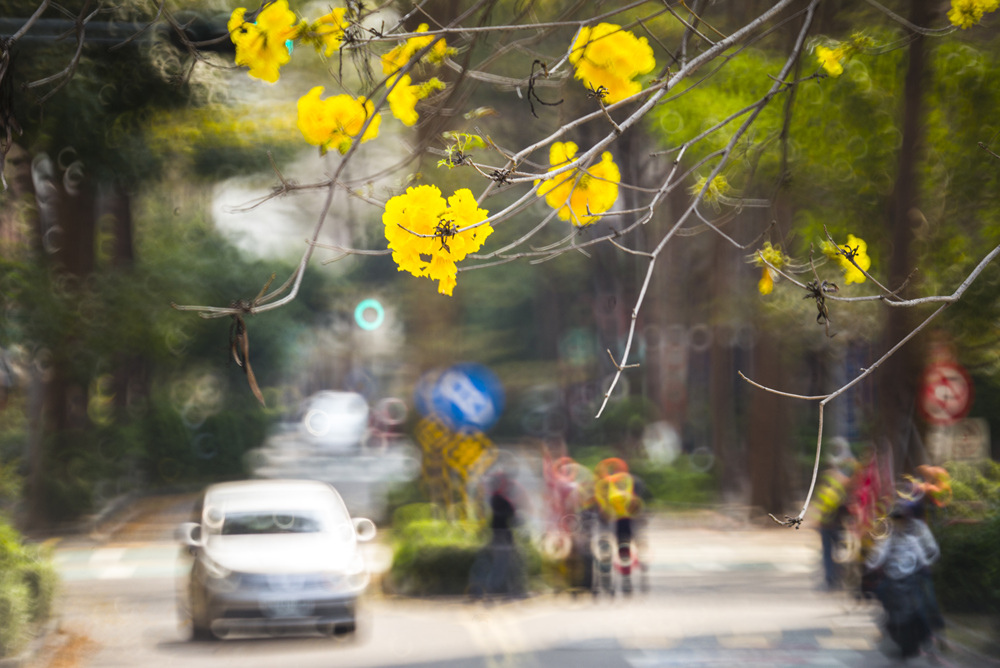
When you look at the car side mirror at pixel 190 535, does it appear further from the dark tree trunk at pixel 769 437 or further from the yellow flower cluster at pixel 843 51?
the dark tree trunk at pixel 769 437

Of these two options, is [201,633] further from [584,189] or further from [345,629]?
[584,189]

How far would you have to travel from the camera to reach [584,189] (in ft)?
8.56

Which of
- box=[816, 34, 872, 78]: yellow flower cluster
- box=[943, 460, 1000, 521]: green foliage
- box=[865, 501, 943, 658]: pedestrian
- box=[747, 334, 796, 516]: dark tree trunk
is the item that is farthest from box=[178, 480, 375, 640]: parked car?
box=[747, 334, 796, 516]: dark tree trunk

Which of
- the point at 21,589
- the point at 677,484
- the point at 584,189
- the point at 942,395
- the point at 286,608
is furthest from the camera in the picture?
the point at 677,484

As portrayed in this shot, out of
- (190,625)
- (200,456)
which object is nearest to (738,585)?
(190,625)

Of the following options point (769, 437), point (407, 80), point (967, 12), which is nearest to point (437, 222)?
point (407, 80)

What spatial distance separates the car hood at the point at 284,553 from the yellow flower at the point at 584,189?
6.65 m

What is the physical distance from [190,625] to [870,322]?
39.2 feet

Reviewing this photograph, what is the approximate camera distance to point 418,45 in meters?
2.84

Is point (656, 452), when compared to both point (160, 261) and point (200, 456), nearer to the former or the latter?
point (200, 456)

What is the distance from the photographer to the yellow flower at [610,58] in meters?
2.50

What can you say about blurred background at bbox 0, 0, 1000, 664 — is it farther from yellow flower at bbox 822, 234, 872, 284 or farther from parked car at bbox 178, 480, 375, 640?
parked car at bbox 178, 480, 375, 640

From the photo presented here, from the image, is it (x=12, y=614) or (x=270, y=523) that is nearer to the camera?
(x=12, y=614)

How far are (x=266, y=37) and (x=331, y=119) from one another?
0.26 m
